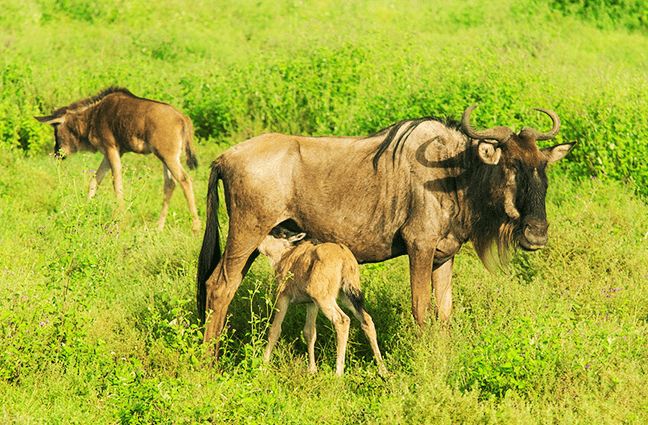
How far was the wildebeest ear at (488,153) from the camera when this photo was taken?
22.0 feet

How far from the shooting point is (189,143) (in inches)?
448

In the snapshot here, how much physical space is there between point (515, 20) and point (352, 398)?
13.7m

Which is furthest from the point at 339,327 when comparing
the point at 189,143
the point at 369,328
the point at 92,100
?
the point at 92,100

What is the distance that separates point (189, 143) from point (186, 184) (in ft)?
1.96

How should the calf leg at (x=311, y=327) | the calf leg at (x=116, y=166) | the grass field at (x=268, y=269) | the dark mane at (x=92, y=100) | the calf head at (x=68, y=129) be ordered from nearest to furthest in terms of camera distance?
the grass field at (x=268, y=269) < the calf leg at (x=311, y=327) < the calf leg at (x=116, y=166) < the dark mane at (x=92, y=100) < the calf head at (x=68, y=129)

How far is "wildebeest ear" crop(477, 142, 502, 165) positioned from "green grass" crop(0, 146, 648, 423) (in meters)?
1.08

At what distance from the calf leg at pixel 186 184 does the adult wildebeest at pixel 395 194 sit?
11.7 feet

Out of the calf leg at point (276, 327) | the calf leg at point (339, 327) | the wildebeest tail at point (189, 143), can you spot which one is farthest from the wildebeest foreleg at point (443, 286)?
the wildebeest tail at point (189, 143)

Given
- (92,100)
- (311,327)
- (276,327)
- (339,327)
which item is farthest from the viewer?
(92,100)

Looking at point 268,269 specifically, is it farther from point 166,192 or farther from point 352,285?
point 166,192

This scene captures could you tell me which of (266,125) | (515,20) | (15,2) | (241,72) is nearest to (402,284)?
(266,125)

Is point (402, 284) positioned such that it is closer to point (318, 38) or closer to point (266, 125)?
point (266, 125)

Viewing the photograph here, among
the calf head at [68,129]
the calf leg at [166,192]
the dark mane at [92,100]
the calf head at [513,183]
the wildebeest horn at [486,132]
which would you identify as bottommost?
the calf leg at [166,192]

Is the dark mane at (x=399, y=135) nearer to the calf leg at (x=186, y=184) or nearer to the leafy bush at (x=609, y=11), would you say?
the calf leg at (x=186, y=184)
